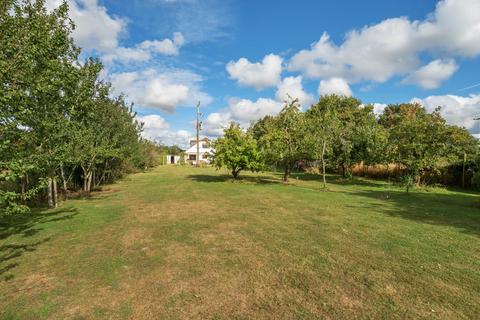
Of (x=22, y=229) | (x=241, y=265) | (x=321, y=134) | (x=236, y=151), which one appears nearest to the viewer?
(x=241, y=265)

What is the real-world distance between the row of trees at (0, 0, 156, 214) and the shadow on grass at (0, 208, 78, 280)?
75 cm

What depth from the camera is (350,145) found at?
21.3 m

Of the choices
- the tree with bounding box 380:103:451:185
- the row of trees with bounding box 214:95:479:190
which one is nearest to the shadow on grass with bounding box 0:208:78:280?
the row of trees with bounding box 214:95:479:190

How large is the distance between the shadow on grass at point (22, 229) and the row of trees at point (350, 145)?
11.1 m

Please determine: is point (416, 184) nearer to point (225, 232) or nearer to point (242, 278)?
point (225, 232)

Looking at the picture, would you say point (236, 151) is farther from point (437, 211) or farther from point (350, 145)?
point (437, 211)

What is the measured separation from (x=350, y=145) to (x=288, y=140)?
5.37 metres

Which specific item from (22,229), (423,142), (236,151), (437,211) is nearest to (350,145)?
(423,142)

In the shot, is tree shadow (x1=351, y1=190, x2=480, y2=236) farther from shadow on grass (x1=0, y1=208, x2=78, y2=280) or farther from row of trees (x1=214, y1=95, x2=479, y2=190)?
shadow on grass (x1=0, y1=208, x2=78, y2=280)

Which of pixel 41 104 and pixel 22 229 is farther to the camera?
pixel 41 104

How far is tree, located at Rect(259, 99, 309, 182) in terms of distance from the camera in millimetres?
18953

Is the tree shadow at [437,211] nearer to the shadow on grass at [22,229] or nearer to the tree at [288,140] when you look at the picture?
the tree at [288,140]

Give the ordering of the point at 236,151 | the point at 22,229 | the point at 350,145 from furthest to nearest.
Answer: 1. the point at 350,145
2. the point at 236,151
3. the point at 22,229

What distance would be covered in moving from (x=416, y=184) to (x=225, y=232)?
1548 centimetres
